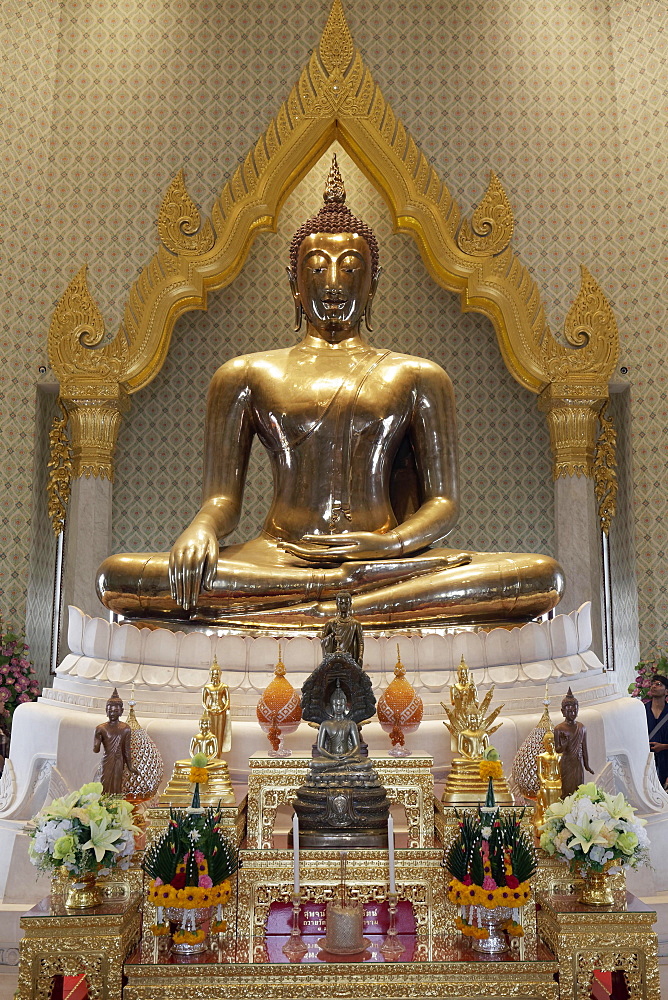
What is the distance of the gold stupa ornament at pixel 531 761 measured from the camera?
3162 millimetres

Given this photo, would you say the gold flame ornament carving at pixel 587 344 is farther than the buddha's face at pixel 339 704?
Yes

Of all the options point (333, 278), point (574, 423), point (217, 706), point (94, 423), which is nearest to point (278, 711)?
point (217, 706)

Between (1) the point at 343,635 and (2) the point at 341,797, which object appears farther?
(1) the point at 343,635

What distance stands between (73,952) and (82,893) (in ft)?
0.55

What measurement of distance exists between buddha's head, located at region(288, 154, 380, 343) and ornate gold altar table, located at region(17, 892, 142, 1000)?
3.20 meters

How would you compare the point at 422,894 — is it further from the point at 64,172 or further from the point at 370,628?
the point at 64,172

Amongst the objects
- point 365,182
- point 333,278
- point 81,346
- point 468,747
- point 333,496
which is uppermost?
point 365,182

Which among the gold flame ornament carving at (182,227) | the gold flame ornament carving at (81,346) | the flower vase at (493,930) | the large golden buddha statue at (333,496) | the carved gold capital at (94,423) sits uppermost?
the gold flame ornament carving at (182,227)

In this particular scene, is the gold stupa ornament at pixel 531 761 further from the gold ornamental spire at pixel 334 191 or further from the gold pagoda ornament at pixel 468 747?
the gold ornamental spire at pixel 334 191

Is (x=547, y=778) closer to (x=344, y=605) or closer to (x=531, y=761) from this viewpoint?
(x=531, y=761)

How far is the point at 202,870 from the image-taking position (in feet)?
7.95

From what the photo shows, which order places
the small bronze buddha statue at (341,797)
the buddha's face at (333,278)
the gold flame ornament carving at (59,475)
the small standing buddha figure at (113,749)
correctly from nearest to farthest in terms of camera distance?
1. the small bronze buddha statue at (341,797)
2. the small standing buddha figure at (113,749)
3. the buddha's face at (333,278)
4. the gold flame ornament carving at (59,475)

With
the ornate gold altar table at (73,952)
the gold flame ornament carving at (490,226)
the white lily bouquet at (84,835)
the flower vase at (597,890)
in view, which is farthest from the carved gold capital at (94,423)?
the flower vase at (597,890)

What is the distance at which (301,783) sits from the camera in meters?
2.93
